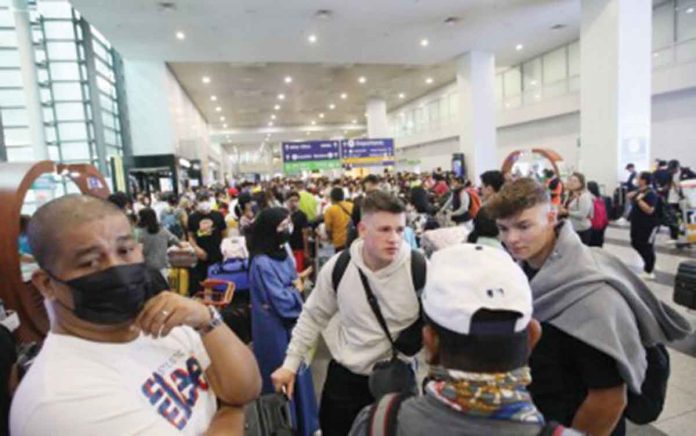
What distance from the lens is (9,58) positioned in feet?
32.5

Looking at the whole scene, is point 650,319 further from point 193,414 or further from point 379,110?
point 379,110

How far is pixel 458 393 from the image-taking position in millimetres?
845

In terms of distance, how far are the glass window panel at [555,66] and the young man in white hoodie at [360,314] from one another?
18596 mm

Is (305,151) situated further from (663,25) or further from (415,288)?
(415,288)

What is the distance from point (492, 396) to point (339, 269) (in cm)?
131

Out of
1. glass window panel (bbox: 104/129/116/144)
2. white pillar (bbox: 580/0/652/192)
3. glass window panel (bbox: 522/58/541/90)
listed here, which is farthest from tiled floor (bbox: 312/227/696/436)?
glass window panel (bbox: 522/58/541/90)

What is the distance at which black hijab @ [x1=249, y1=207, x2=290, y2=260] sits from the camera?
303cm

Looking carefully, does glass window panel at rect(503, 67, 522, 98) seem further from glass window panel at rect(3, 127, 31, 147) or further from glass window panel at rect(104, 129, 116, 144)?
glass window panel at rect(3, 127, 31, 147)

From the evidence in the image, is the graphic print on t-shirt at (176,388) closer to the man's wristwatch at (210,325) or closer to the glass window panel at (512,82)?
the man's wristwatch at (210,325)

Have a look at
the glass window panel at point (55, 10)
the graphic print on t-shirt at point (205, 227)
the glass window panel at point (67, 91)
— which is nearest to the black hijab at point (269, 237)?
the graphic print on t-shirt at point (205, 227)

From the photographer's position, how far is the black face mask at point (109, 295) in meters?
1.03

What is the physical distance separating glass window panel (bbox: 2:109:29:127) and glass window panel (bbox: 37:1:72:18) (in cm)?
299

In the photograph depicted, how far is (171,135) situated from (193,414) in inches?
582

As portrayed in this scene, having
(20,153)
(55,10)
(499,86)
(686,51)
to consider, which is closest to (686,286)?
(686,51)
